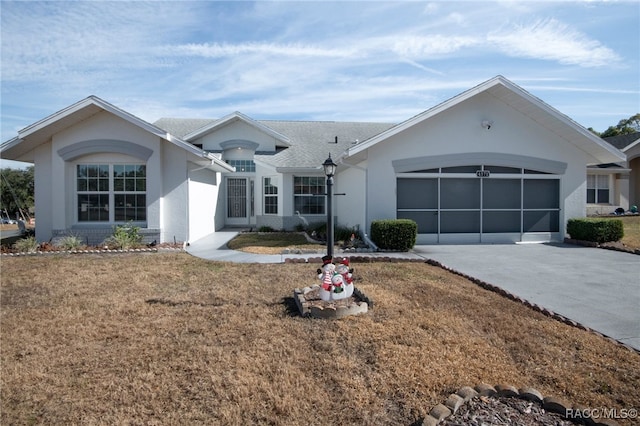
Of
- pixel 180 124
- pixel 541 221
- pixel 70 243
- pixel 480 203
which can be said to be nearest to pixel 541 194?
pixel 541 221

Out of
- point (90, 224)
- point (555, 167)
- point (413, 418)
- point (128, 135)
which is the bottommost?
point (413, 418)

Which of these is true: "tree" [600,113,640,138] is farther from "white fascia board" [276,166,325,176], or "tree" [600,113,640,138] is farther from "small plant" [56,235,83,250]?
"small plant" [56,235,83,250]

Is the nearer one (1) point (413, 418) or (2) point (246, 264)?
(1) point (413, 418)

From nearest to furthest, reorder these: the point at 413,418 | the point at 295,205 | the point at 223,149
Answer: the point at 413,418 → the point at 295,205 → the point at 223,149

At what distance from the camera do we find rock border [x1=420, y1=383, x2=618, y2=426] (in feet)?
11.1

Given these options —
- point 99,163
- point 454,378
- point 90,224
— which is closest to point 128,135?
point 99,163

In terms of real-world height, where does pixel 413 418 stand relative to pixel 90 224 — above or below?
below

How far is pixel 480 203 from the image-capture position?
47.6 feet

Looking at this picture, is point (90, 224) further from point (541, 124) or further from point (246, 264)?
point (541, 124)

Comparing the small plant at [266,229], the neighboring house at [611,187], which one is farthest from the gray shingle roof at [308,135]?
the neighboring house at [611,187]

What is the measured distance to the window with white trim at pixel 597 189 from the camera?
25188mm

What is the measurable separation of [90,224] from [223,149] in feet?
26.6

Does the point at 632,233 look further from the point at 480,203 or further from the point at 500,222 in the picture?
the point at 480,203

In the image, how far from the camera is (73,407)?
3717 millimetres
